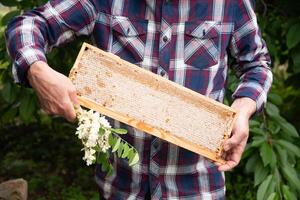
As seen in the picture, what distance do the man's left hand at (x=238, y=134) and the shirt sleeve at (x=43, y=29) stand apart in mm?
447

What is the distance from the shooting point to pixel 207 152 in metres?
1.49

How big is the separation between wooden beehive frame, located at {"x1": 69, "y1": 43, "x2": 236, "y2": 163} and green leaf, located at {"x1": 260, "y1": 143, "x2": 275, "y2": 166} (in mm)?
1047

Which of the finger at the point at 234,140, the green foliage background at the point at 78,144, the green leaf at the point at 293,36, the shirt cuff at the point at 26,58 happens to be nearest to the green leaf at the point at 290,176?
the green foliage background at the point at 78,144

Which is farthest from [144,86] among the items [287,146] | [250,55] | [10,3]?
[10,3]

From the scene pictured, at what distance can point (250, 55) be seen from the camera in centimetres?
165

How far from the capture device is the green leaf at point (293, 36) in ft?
9.01

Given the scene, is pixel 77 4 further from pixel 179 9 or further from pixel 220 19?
pixel 220 19

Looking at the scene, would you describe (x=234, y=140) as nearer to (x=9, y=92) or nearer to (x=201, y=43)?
(x=201, y=43)

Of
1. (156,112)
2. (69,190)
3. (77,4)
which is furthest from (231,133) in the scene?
(69,190)

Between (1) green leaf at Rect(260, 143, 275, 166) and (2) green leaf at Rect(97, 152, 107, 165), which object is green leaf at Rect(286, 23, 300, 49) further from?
(2) green leaf at Rect(97, 152, 107, 165)

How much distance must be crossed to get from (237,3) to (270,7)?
1.55m

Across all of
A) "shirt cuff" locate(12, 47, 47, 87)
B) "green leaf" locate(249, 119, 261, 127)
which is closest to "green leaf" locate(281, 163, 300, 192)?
"green leaf" locate(249, 119, 261, 127)

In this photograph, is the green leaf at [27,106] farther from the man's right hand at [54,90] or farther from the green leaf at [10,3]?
the man's right hand at [54,90]

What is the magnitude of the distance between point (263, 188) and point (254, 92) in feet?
3.06
